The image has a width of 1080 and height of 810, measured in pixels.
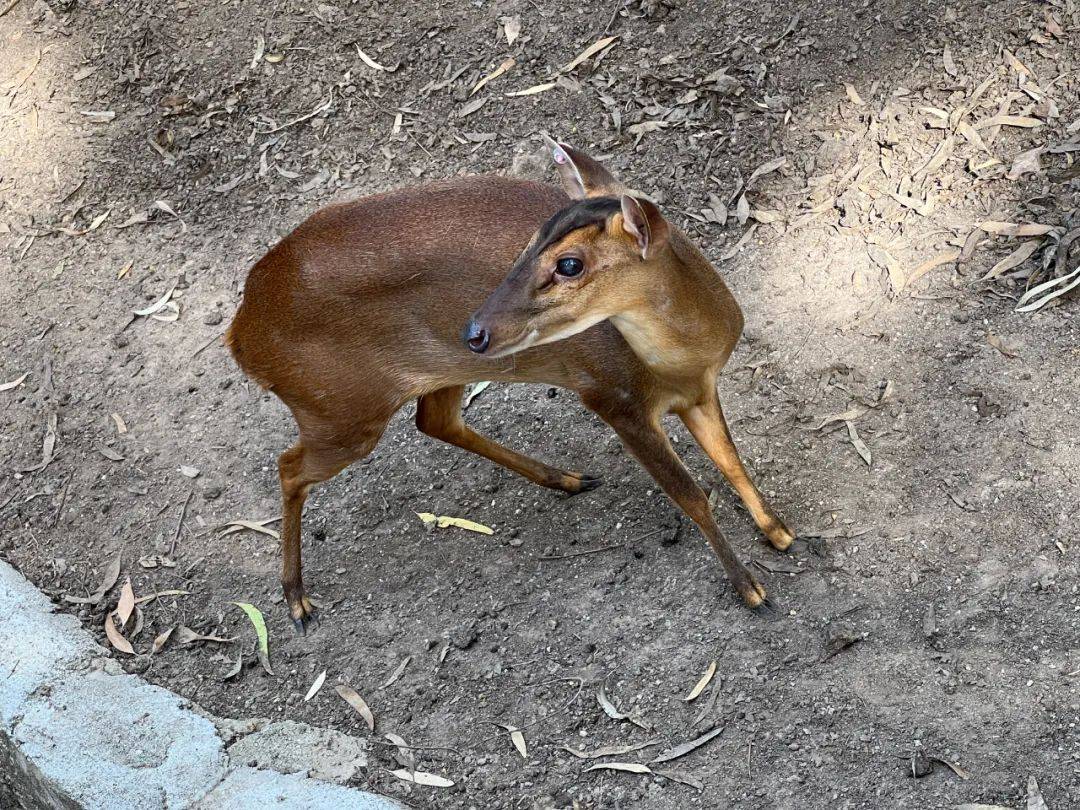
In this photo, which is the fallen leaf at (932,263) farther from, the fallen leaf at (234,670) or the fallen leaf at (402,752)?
the fallen leaf at (234,670)

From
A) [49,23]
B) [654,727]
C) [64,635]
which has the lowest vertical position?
[654,727]

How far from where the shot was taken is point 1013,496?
3.91 metres

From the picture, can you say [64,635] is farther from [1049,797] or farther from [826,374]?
[1049,797]

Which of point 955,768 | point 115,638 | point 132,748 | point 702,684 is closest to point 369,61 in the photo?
point 115,638

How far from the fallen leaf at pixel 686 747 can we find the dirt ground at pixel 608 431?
16 millimetres

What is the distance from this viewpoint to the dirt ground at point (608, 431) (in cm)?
363

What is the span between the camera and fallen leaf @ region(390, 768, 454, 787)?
12.2 ft

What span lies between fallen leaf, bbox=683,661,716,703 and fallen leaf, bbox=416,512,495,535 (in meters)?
1.07

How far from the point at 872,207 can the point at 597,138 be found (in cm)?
134

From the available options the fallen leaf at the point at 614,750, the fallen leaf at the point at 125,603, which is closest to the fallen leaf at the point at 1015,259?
the fallen leaf at the point at 614,750

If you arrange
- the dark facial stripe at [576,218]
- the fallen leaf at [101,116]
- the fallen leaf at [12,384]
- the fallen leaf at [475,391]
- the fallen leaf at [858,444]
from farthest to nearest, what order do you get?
the fallen leaf at [101,116] → the fallen leaf at [12,384] → the fallen leaf at [475,391] → the fallen leaf at [858,444] → the dark facial stripe at [576,218]

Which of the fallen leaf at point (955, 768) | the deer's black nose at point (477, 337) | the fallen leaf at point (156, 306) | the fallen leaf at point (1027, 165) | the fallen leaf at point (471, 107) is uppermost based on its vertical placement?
the deer's black nose at point (477, 337)

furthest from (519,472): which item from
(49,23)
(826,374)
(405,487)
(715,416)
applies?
(49,23)

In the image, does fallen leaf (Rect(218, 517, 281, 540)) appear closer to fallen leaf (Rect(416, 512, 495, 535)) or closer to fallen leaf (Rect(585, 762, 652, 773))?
fallen leaf (Rect(416, 512, 495, 535))
